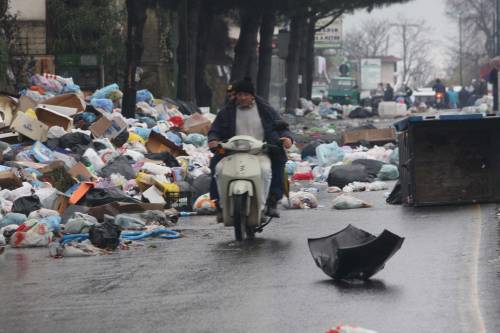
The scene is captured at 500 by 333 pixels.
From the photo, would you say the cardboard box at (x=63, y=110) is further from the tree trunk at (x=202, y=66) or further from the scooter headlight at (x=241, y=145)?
the tree trunk at (x=202, y=66)

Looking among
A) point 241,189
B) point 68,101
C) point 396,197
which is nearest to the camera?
point 241,189

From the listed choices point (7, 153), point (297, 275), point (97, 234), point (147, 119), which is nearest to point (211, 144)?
point (97, 234)

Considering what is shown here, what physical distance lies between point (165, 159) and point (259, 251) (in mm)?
9742

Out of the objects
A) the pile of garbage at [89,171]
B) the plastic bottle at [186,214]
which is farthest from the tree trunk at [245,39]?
the plastic bottle at [186,214]

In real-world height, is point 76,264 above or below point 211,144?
below

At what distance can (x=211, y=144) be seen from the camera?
45.7 ft

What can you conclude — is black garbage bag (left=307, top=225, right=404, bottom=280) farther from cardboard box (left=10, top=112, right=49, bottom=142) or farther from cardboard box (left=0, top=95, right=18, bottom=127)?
cardboard box (left=0, top=95, right=18, bottom=127)

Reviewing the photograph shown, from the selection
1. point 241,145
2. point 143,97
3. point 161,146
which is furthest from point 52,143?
point 143,97

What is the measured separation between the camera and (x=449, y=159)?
17.6 meters

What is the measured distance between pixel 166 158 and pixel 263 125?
27.3 ft

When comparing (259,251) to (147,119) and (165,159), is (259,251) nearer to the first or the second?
(165,159)

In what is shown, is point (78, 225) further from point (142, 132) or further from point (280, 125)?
point (142, 132)

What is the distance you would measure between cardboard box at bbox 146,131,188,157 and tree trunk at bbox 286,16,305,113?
38.2 meters

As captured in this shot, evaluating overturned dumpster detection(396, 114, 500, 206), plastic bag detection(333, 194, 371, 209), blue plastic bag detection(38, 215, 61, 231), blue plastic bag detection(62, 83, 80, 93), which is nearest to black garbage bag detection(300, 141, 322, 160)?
blue plastic bag detection(62, 83, 80, 93)
